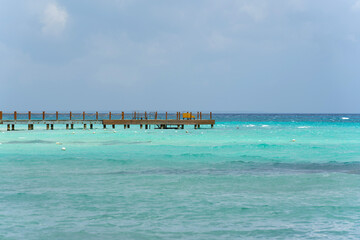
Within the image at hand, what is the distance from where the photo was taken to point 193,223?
1105 centimetres

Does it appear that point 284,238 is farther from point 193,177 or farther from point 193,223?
point 193,177

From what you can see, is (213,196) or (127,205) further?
(213,196)

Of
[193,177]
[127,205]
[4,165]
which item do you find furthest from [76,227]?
[4,165]

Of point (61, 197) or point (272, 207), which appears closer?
point (272, 207)

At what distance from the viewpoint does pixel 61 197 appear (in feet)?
45.5

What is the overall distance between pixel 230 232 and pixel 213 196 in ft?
12.2

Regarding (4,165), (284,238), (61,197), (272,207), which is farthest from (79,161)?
(284,238)

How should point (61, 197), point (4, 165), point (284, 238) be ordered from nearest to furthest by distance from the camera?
1. point (284, 238)
2. point (61, 197)
3. point (4, 165)

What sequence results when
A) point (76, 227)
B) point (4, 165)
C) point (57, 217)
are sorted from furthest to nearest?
point (4, 165) → point (57, 217) → point (76, 227)

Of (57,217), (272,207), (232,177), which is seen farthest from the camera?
(232,177)

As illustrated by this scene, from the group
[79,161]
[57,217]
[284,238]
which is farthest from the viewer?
[79,161]

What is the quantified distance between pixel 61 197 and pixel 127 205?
211 cm

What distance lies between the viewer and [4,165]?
838 inches

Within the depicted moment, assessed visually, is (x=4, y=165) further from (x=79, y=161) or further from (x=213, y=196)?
(x=213, y=196)
